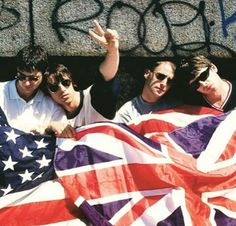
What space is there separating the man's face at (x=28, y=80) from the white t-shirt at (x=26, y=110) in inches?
3.4

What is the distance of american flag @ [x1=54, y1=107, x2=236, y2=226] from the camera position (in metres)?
3.45

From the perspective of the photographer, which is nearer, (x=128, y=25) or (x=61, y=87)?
(x=61, y=87)

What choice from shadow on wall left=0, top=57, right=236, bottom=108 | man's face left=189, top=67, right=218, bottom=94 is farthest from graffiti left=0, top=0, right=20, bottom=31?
man's face left=189, top=67, right=218, bottom=94

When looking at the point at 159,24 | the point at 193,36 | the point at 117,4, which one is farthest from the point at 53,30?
the point at 193,36

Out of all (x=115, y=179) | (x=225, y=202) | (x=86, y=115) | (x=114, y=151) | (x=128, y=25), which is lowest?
(x=225, y=202)

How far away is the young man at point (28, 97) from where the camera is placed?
3846 mm

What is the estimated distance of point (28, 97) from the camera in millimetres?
3996

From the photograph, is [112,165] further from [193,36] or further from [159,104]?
[193,36]

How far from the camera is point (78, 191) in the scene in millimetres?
3475

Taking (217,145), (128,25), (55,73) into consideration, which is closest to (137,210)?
(217,145)

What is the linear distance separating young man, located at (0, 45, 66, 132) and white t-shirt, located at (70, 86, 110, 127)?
11 cm

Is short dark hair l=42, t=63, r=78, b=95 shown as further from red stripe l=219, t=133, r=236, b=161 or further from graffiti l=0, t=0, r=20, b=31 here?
red stripe l=219, t=133, r=236, b=161

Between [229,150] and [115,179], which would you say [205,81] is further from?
[115,179]

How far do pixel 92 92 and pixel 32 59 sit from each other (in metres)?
0.51
